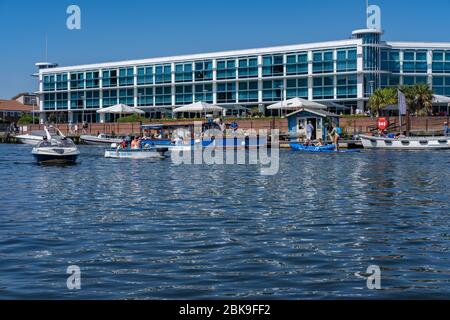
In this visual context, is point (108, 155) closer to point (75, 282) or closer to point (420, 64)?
point (75, 282)

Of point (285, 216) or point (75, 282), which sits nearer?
point (75, 282)

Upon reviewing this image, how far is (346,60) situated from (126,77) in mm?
37345

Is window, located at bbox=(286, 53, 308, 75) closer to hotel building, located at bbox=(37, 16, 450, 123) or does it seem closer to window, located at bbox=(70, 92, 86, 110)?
hotel building, located at bbox=(37, 16, 450, 123)

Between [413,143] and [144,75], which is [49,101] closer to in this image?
[144,75]

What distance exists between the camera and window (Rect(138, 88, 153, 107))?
113 meters

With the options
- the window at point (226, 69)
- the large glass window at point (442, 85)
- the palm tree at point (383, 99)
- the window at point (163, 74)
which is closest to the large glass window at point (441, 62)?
the large glass window at point (442, 85)

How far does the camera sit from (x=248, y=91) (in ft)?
341

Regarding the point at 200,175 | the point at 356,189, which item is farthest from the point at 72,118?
the point at 356,189

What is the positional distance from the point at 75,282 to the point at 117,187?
17059 millimetres

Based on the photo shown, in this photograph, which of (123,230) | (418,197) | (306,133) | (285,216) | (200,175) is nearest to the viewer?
(123,230)

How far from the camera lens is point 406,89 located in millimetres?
82125

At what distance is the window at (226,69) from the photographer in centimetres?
10469

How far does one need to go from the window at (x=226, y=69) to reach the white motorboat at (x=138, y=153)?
55.7m

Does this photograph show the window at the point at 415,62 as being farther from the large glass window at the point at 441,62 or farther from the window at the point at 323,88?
the window at the point at 323,88
